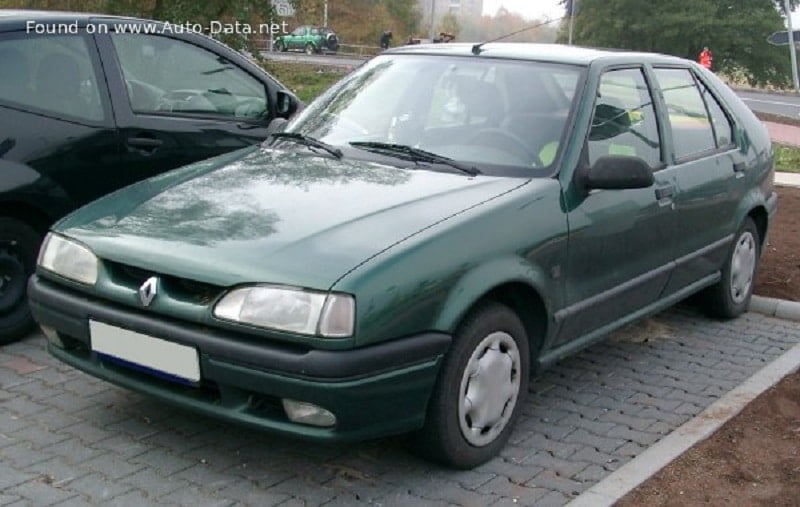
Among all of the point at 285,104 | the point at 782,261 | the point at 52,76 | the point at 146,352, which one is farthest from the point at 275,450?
the point at 782,261

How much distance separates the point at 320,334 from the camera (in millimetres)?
3029

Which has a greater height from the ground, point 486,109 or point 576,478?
point 486,109

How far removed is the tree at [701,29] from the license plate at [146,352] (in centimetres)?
5218

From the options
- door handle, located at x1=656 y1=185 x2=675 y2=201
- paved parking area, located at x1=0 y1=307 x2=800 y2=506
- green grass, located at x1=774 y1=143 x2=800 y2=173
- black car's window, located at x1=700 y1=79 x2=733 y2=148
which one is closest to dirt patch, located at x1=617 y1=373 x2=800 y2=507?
paved parking area, located at x1=0 y1=307 x2=800 y2=506

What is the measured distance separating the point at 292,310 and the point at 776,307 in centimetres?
415

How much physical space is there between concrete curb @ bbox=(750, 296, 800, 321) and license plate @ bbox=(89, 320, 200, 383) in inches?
168

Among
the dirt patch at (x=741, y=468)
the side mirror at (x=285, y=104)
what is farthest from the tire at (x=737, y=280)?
the side mirror at (x=285, y=104)

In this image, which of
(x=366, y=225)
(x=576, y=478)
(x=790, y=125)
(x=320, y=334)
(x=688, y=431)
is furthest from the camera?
(x=790, y=125)

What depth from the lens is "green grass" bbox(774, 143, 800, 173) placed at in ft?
40.2

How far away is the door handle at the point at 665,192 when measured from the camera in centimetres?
457

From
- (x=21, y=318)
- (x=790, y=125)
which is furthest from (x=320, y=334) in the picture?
(x=790, y=125)

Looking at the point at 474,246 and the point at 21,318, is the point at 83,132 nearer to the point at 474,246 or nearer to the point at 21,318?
the point at 21,318

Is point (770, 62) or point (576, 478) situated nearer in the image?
point (576, 478)

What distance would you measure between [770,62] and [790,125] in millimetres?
36638
